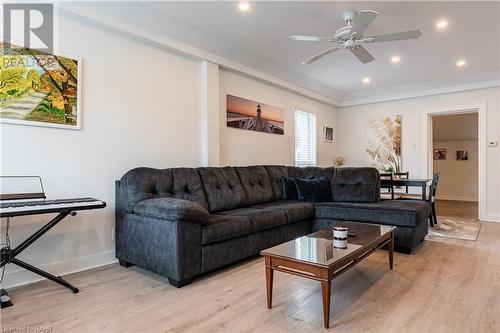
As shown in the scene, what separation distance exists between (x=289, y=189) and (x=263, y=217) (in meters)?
1.33

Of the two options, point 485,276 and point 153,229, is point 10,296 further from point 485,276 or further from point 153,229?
point 485,276

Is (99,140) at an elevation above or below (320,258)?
above

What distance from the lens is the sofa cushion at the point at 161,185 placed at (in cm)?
290

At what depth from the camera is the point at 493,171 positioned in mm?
5391

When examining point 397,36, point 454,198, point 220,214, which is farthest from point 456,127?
point 220,214

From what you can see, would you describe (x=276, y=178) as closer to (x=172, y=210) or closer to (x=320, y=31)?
(x=320, y=31)

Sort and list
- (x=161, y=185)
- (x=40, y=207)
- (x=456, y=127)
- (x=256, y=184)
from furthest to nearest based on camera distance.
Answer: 1. (x=456, y=127)
2. (x=256, y=184)
3. (x=161, y=185)
4. (x=40, y=207)

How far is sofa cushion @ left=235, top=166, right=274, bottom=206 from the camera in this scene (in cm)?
399

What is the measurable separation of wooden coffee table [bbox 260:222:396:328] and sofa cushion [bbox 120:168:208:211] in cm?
137

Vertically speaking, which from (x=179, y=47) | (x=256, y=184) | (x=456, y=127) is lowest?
(x=256, y=184)

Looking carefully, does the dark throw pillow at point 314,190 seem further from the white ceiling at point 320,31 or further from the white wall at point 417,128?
the white wall at point 417,128

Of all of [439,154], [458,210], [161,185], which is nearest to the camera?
[161,185]

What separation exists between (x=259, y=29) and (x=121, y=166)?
2262 mm

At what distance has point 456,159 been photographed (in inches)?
336
